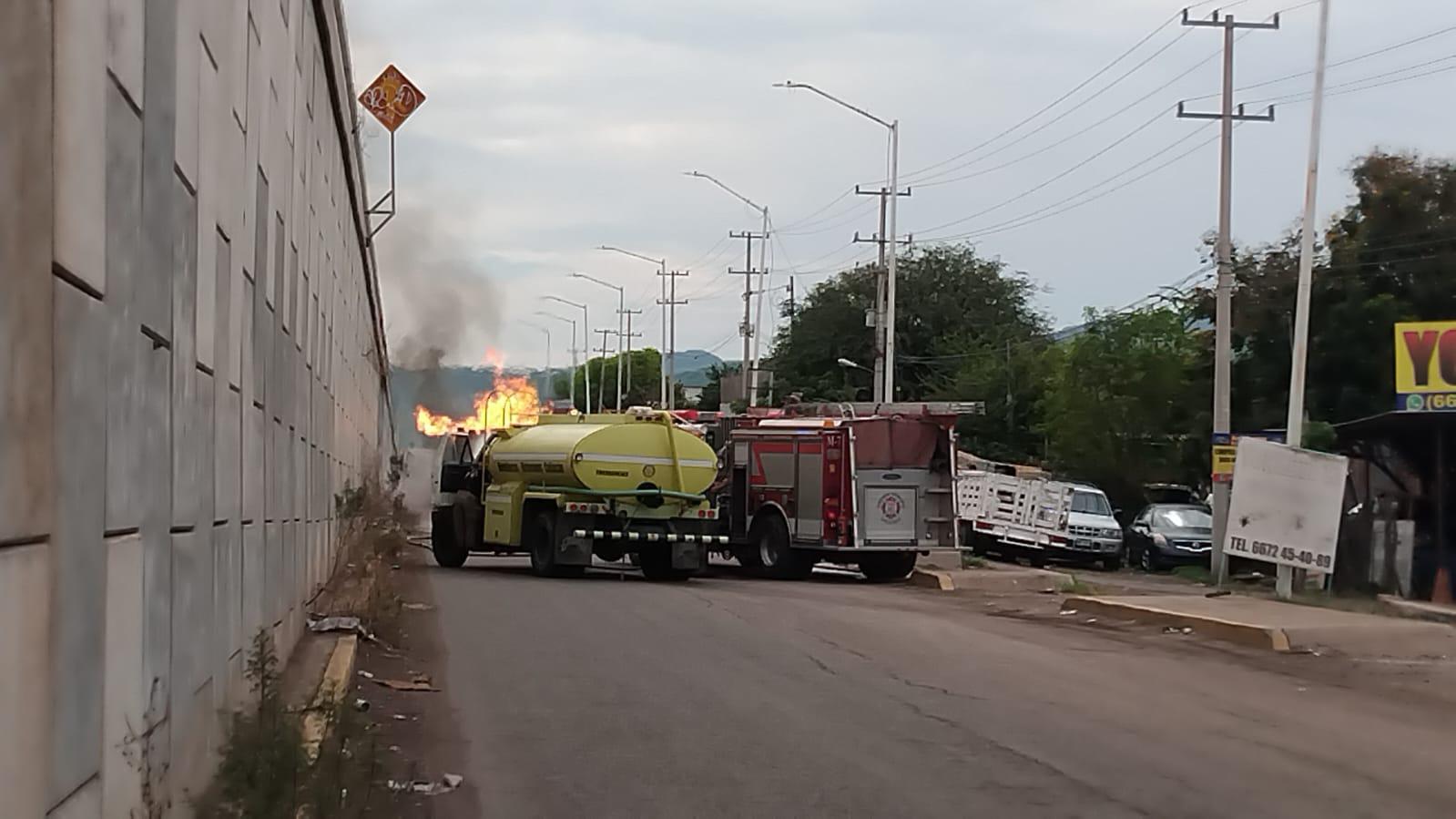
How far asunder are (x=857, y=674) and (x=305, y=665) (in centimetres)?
451

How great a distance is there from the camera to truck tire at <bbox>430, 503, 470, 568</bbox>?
2869 cm

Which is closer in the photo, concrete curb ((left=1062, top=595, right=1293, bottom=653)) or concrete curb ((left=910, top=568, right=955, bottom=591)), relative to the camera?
concrete curb ((left=1062, top=595, right=1293, bottom=653))

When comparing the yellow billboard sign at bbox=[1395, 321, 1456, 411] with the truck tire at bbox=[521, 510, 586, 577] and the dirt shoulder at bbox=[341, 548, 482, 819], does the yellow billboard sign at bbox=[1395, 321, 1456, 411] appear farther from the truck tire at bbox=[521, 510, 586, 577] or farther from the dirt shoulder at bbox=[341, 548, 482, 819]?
the dirt shoulder at bbox=[341, 548, 482, 819]

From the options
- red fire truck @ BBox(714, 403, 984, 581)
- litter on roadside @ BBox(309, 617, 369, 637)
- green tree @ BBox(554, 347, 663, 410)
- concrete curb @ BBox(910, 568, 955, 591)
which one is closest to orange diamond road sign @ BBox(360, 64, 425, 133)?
red fire truck @ BBox(714, 403, 984, 581)

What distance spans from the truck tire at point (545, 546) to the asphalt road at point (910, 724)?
717 centimetres

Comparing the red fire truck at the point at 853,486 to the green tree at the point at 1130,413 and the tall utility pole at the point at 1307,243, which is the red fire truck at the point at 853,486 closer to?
the tall utility pole at the point at 1307,243

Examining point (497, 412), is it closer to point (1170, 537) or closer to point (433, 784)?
point (1170, 537)

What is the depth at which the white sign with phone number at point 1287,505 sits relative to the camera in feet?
69.8

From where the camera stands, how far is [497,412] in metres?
34.0

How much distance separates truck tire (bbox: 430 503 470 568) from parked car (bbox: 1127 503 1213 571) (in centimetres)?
1441

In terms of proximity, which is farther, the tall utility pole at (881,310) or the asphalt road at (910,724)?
the tall utility pole at (881,310)

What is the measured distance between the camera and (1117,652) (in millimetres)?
15953

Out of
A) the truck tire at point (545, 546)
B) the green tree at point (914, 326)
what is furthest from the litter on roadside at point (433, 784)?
the green tree at point (914, 326)

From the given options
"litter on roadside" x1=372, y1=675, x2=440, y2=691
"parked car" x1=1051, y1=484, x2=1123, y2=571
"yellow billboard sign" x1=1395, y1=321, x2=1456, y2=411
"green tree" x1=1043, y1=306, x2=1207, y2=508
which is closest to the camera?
"litter on roadside" x1=372, y1=675, x2=440, y2=691
